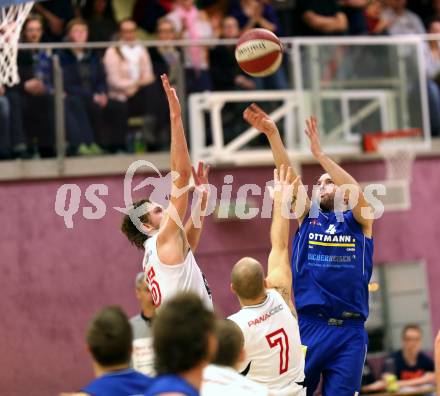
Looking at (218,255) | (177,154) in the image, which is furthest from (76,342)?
(177,154)

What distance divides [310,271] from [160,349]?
4.52m

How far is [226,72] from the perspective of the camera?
14195mm

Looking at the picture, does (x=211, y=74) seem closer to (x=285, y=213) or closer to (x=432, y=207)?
(x=432, y=207)

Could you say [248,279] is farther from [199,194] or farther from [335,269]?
[335,269]

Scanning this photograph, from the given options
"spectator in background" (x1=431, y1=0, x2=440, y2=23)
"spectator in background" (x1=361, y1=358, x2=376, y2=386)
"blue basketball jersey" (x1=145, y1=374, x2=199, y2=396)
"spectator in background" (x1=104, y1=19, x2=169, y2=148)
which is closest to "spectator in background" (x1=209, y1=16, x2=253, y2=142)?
"spectator in background" (x1=104, y1=19, x2=169, y2=148)

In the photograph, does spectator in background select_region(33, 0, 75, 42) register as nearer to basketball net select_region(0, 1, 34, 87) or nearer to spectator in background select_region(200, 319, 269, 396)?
basketball net select_region(0, 1, 34, 87)

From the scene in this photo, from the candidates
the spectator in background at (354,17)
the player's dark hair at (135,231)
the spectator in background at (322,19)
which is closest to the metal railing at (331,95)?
the spectator in background at (322,19)

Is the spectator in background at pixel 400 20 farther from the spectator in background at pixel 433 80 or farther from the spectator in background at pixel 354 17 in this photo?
the spectator in background at pixel 433 80

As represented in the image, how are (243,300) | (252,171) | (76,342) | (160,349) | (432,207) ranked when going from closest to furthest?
(160,349)
(243,300)
(76,342)
(252,171)
(432,207)

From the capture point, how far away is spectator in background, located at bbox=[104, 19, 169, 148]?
531 inches

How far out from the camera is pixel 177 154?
765cm

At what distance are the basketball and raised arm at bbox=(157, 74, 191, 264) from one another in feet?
7.06

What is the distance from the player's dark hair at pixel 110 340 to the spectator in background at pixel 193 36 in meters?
8.80

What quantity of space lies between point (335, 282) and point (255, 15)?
7065mm
